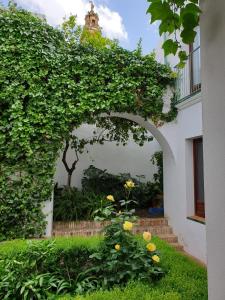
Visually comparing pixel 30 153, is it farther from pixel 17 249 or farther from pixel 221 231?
pixel 221 231

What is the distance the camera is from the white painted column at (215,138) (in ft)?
3.62

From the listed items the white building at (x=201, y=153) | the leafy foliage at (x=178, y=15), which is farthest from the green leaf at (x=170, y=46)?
the white building at (x=201, y=153)

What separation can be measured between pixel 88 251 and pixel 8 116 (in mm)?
3734

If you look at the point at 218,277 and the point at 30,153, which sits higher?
the point at 30,153

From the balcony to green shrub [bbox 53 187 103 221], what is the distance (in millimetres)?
3547

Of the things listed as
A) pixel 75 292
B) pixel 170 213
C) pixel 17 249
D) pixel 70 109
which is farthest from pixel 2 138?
pixel 170 213

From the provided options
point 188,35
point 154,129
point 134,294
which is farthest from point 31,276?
point 154,129

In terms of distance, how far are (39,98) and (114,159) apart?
4244 millimetres

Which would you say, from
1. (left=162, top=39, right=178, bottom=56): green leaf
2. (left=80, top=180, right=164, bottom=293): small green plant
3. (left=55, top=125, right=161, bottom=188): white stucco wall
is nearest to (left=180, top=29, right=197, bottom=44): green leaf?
(left=162, top=39, right=178, bottom=56): green leaf

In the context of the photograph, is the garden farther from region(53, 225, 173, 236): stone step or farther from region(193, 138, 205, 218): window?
region(193, 138, 205, 218): window

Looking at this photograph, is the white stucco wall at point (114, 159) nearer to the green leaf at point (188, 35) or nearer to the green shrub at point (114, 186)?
the green shrub at point (114, 186)

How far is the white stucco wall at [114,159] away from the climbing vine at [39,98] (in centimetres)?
283

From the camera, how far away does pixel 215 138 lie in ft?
3.80

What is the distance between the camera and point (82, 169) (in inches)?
356
